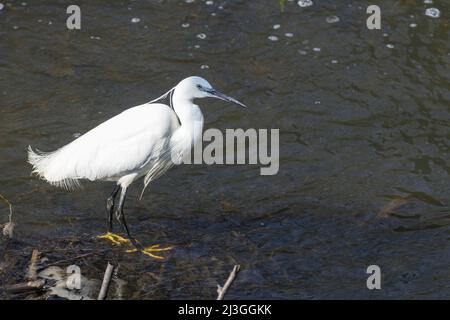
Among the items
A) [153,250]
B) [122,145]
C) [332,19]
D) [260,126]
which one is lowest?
[260,126]

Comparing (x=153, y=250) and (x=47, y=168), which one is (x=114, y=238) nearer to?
(x=153, y=250)

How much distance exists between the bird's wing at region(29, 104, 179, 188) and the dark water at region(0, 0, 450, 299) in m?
0.58

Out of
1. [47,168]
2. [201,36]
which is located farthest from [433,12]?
[47,168]

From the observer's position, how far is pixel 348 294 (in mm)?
5844

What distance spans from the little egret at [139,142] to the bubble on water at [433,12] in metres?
4.13

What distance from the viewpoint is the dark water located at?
6.13 m

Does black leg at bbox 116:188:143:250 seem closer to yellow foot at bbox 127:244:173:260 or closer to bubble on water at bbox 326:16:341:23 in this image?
yellow foot at bbox 127:244:173:260

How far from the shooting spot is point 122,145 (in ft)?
20.1

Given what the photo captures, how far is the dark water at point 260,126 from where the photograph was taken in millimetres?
6133

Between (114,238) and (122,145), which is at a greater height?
(122,145)

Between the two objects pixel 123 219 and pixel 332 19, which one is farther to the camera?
pixel 332 19

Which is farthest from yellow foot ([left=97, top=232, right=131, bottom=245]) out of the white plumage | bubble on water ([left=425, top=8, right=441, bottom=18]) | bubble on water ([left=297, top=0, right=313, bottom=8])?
bubble on water ([left=425, top=8, right=441, bottom=18])

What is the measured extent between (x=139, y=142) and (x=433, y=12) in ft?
15.8
